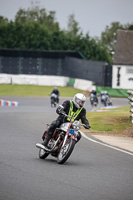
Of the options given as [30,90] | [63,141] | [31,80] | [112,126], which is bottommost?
[30,90]

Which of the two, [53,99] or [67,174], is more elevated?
[67,174]

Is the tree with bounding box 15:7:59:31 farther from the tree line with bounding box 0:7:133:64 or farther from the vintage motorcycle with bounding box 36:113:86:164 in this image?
the vintage motorcycle with bounding box 36:113:86:164

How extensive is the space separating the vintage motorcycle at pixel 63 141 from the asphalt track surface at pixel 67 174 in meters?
0.21

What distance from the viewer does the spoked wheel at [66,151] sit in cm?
1149

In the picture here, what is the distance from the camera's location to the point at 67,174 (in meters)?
10.3

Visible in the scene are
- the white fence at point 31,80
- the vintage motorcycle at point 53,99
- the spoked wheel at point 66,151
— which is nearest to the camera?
the spoked wheel at point 66,151

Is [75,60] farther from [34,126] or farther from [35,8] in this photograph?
[35,8]

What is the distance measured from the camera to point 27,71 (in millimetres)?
73062

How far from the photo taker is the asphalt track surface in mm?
8414

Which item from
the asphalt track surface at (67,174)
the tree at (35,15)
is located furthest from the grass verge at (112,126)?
the tree at (35,15)

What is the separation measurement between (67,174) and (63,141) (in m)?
1.50

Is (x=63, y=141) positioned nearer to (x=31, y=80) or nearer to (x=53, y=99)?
(x=53, y=99)

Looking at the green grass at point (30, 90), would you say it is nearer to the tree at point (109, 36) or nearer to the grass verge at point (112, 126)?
the grass verge at point (112, 126)

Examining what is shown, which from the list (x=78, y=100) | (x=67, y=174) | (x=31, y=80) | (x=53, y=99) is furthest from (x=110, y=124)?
(x=31, y=80)
